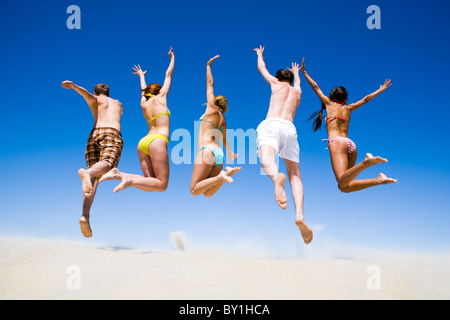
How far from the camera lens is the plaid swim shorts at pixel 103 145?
28.9 ft

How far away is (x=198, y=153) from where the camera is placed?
8953 millimetres

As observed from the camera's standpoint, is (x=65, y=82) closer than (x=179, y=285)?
Yes

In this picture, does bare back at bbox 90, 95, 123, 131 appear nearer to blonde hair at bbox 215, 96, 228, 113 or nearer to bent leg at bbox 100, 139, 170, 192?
bent leg at bbox 100, 139, 170, 192

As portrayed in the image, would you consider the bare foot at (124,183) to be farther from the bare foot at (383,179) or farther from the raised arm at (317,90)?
the bare foot at (383,179)

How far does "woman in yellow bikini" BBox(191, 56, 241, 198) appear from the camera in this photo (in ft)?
28.9

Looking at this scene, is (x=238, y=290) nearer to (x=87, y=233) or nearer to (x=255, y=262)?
(x=255, y=262)

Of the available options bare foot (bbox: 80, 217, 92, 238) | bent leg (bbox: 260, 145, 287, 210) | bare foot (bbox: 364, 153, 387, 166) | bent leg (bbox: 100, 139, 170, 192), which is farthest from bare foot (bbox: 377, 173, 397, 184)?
bare foot (bbox: 80, 217, 92, 238)

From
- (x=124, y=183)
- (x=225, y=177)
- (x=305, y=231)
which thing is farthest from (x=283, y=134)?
(x=124, y=183)

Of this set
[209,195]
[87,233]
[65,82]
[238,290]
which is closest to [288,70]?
[209,195]

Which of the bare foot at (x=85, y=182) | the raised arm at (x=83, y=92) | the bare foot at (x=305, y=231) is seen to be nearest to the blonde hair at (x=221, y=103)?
the raised arm at (x=83, y=92)

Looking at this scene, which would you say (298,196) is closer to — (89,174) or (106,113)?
(89,174)

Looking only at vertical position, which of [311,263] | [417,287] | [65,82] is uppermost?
[65,82]

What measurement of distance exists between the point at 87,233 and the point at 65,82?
365 cm

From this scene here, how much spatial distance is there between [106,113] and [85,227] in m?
2.91
